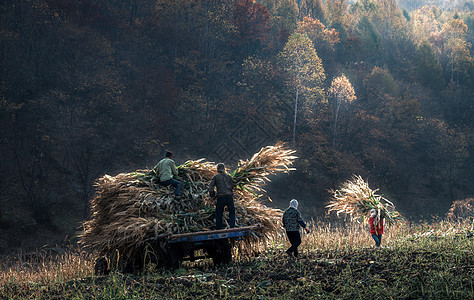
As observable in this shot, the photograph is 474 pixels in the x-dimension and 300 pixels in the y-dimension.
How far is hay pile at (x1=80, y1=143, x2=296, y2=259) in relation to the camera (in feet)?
31.1

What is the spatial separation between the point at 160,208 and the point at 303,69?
114ft

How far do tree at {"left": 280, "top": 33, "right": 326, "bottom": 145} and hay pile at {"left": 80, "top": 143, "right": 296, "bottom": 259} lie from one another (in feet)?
105

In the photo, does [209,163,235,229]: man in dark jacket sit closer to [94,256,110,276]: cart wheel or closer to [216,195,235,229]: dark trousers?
[216,195,235,229]: dark trousers

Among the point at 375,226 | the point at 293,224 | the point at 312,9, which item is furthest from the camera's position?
the point at 312,9

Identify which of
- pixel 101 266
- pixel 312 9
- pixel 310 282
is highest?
pixel 312 9

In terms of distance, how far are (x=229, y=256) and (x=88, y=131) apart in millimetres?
24981

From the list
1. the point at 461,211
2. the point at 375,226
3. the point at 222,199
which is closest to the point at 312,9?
the point at 461,211

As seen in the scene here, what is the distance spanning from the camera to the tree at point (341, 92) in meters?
44.2

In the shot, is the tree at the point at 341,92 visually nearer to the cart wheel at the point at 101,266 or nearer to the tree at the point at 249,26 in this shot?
the tree at the point at 249,26

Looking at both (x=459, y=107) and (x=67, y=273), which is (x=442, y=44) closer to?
(x=459, y=107)

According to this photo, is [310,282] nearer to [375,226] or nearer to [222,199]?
[222,199]

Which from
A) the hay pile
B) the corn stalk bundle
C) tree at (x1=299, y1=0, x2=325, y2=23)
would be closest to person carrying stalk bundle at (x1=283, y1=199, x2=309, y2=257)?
the hay pile

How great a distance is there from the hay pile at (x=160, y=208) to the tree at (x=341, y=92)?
3456 cm

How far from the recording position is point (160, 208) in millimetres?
10258
